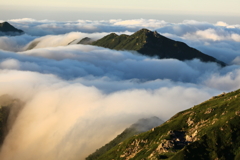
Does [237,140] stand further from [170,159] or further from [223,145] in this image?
[170,159]

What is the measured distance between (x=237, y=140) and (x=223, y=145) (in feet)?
30.9

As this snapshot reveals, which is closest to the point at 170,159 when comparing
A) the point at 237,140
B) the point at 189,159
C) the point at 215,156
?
the point at 189,159

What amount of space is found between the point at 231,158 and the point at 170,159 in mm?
36649

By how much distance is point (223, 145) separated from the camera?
19925 centimetres

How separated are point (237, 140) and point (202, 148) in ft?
74.7

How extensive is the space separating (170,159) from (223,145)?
3625cm

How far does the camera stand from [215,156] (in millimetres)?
192625

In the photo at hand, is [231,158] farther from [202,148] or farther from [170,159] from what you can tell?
[170,159]

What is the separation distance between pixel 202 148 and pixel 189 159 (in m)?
15.4

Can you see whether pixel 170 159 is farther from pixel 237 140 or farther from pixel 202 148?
pixel 237 140

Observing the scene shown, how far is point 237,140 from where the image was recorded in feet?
652

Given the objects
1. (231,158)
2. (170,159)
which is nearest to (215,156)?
(231,158)

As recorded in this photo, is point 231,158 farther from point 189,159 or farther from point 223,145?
point 189,159

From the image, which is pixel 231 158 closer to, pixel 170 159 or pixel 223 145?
pixel 223 145
